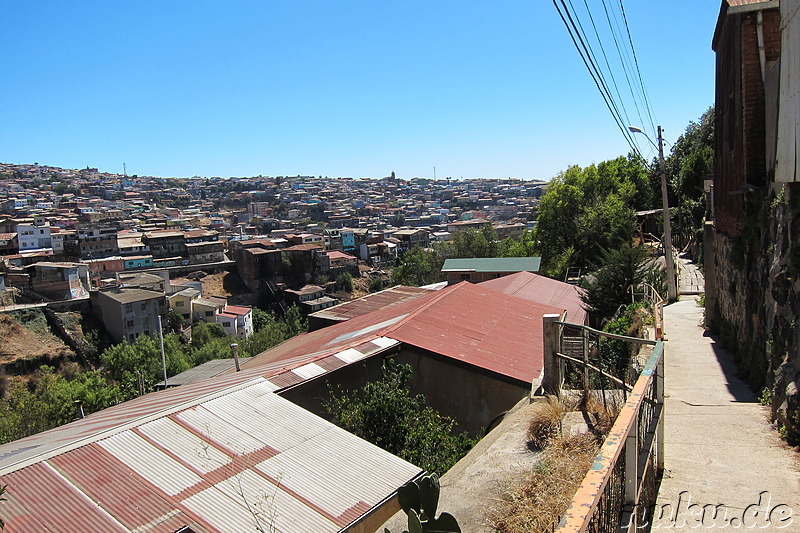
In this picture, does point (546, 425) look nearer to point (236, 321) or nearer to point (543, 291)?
point (543, 291)

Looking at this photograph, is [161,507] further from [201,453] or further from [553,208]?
[553,208]

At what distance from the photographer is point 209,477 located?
6211 millimetres

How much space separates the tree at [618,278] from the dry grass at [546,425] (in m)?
10.7

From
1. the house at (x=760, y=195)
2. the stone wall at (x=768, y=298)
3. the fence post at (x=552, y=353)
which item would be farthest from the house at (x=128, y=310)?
the fence post at (x=552, y=353)

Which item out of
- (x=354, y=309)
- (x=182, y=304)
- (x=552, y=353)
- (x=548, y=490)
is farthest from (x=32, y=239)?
(x=548, y=490)

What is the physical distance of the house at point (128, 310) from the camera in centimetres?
4875

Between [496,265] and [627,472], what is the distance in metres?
31.0

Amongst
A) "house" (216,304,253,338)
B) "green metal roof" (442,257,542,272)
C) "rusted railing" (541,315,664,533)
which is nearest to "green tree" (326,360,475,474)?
"rusted railing" (541,315,664,533)

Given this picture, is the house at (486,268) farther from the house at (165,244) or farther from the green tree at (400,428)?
the house at (165,244)

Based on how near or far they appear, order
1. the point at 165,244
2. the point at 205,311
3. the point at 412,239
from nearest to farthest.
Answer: the point at 205,311
the point at 165,244
the point at 412,239

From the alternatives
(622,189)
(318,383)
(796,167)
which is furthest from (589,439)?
(622,189)

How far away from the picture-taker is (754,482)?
386 centimetres

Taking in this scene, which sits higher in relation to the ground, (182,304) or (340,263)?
(340,263)

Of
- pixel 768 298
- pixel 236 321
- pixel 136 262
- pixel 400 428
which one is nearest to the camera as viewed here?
pixel 768 298
